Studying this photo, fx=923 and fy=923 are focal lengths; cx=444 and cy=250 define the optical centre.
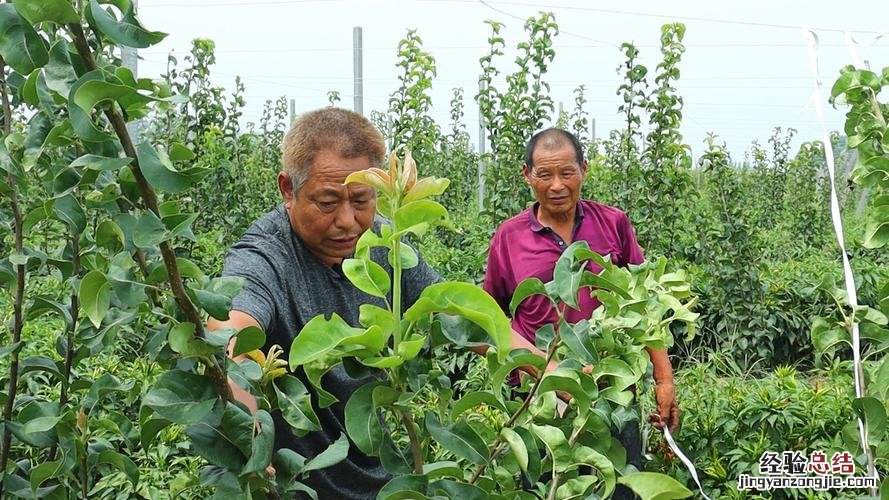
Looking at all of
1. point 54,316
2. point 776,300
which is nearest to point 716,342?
point 776,300

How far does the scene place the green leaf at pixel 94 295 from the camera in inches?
35.9

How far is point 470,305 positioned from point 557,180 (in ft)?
7.67

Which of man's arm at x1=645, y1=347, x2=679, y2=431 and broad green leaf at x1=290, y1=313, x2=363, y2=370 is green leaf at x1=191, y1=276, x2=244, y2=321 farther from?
man's arm at x1=645, y1=347, x2=679, y2=431

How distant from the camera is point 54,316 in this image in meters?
5.75

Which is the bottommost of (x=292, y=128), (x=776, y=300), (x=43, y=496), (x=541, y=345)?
(x=776, y=300)

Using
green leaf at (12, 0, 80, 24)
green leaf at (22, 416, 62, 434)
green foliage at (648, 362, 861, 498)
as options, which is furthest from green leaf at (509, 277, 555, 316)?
green foliage at (648, 362, 861, 498)

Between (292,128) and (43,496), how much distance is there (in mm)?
879

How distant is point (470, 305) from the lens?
34.8 inches

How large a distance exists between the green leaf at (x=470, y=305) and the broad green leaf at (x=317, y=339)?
0.07m

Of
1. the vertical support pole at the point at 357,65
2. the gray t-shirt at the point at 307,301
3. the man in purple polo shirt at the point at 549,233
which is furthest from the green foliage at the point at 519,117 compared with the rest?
the gray t-shirt at the point at 307,301

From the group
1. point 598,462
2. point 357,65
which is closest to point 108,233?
point 598,462

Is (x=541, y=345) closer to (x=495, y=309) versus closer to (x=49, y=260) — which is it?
(x=495, y=309)

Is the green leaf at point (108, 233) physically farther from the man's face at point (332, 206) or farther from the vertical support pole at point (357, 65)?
the vertical support pole at point (357, 65)

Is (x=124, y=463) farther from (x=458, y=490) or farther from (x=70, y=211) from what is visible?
(x=458, y=490)
